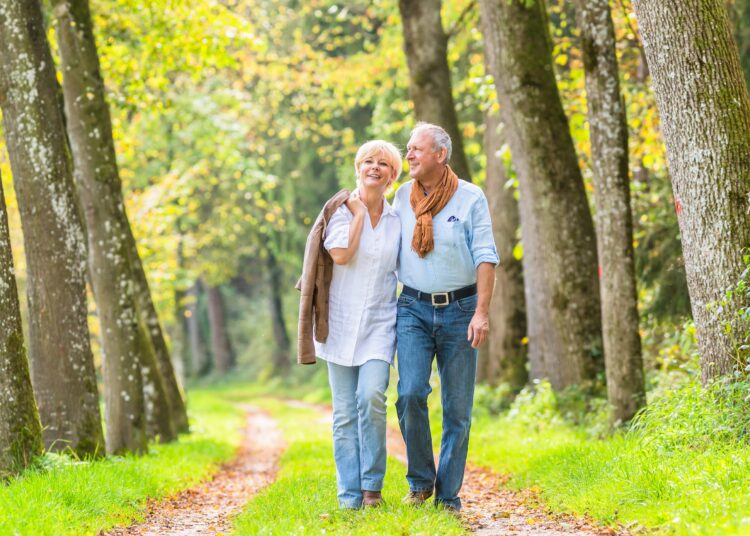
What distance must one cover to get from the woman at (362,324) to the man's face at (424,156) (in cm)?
14

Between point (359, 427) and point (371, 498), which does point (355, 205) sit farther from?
point (371, 498)

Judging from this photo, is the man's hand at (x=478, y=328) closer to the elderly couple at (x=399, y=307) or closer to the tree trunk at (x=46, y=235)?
the elderly couple at (x=399, y=307)

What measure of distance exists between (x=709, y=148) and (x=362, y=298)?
265 centimetres

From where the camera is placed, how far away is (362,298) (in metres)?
6.41

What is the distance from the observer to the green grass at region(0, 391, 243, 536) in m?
6.00

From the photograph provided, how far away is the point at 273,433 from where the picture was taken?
1727cm

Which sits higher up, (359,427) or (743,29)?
(743,29)

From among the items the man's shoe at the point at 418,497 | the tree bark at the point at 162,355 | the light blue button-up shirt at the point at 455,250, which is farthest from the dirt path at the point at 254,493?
the tree bark at the point at 162,355

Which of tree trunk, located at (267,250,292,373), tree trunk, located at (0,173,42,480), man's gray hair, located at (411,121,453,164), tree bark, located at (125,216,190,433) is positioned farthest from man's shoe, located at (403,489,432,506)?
tree trunk, located at (267,250,292,373)

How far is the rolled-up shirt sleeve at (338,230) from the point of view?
6.31 metres

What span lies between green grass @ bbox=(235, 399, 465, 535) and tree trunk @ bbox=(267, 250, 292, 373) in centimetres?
2932

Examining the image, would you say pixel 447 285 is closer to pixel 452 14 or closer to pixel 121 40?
pixel 121 40

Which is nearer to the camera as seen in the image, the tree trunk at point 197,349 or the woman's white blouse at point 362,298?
the woman's white blouse at point 362,298

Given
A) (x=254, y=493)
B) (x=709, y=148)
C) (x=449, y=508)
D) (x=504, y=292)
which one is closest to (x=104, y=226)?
(x=254, y=493)
